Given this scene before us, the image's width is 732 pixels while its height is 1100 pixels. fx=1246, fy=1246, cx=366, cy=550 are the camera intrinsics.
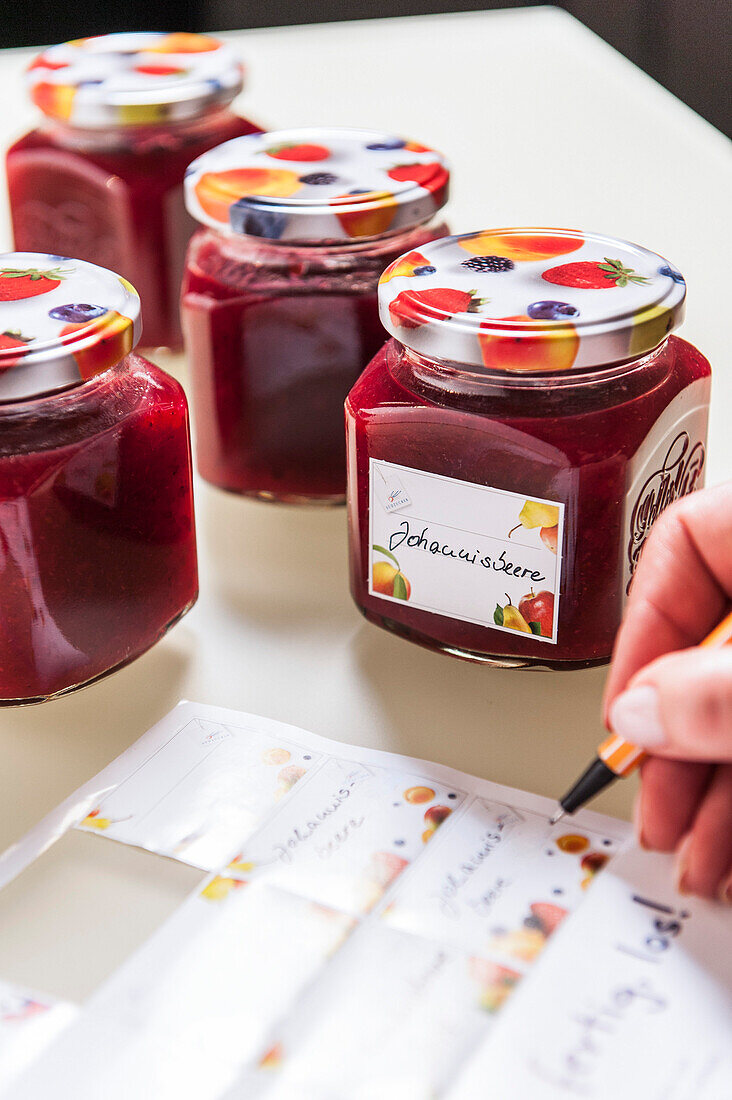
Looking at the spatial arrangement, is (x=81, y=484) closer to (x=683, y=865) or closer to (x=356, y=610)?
(x=356, y=610)

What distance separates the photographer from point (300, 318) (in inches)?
34.4

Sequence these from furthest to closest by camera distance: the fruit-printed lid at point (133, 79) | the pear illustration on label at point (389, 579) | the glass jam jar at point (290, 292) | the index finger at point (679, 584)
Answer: the fruit-printed lid at point (133, 79), the glass jam jar at point (290, 292), the pear illustration on label at point (389, 579), the index finger at point (679, 584)

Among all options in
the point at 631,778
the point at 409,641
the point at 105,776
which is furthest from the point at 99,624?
the point at 631,778

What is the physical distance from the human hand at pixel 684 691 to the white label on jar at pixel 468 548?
6 centimetres

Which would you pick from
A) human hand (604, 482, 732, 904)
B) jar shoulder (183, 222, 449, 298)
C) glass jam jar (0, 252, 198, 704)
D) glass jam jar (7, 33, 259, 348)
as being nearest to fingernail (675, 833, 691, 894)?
human hand (604, 482, 732, 904)

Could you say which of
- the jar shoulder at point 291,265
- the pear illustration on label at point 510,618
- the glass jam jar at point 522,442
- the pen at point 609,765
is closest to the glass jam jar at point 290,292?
the jar shoulder at point 291,265

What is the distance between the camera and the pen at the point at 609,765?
59 cm

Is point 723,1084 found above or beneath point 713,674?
beneath

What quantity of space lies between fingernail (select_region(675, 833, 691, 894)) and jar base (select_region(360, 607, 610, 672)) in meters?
0.15

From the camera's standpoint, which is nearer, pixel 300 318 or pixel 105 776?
pixel 105 776

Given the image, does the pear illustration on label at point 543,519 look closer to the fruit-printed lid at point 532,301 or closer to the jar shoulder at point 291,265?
the fruit-printed lid at point 532,301

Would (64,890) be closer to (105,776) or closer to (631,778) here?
(105,776)

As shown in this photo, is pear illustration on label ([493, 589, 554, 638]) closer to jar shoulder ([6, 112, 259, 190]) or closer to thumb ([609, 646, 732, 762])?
thumb ([609, 646, 732, 762])

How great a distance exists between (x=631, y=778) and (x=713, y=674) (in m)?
0.17
